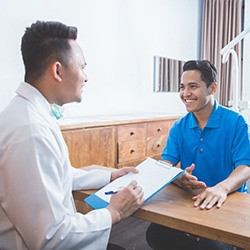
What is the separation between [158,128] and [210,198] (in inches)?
79.3

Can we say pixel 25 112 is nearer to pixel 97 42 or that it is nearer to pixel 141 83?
pixel 97 42

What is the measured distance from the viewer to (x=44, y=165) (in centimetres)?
80

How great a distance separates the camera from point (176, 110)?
4.34m

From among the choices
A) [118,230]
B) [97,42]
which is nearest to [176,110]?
[97,42]

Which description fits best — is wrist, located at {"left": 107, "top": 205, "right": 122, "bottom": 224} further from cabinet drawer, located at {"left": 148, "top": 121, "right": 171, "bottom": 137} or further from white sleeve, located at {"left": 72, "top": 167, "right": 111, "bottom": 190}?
cabinet drawer, located at {"left": 148, "top": 121, "right": 171, "bottom": 137}

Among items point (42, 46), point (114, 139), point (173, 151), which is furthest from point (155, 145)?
point (42, 46)

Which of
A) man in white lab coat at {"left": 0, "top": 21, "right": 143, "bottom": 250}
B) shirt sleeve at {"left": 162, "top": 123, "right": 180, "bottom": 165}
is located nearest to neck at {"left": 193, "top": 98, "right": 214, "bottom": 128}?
shirt sleeve at {"left": 162, "top": 123, "right": 180, "bottom": 165}

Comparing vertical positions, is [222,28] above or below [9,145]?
above

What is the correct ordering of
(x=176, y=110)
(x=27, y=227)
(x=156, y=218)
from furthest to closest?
1. (x=176, y=110)
2. (x=156, y=218)
3. (x=27, y=227)

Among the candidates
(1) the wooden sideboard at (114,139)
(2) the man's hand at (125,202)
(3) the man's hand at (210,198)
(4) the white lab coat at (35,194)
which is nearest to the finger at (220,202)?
(3) the man's hand at (210,198)

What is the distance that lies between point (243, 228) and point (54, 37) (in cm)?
74

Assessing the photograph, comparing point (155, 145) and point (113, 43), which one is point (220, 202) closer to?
point (155, 145)

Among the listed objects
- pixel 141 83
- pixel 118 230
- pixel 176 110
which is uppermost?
pixel 141 83

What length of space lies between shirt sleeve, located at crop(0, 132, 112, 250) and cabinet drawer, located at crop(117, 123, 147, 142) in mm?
1735
